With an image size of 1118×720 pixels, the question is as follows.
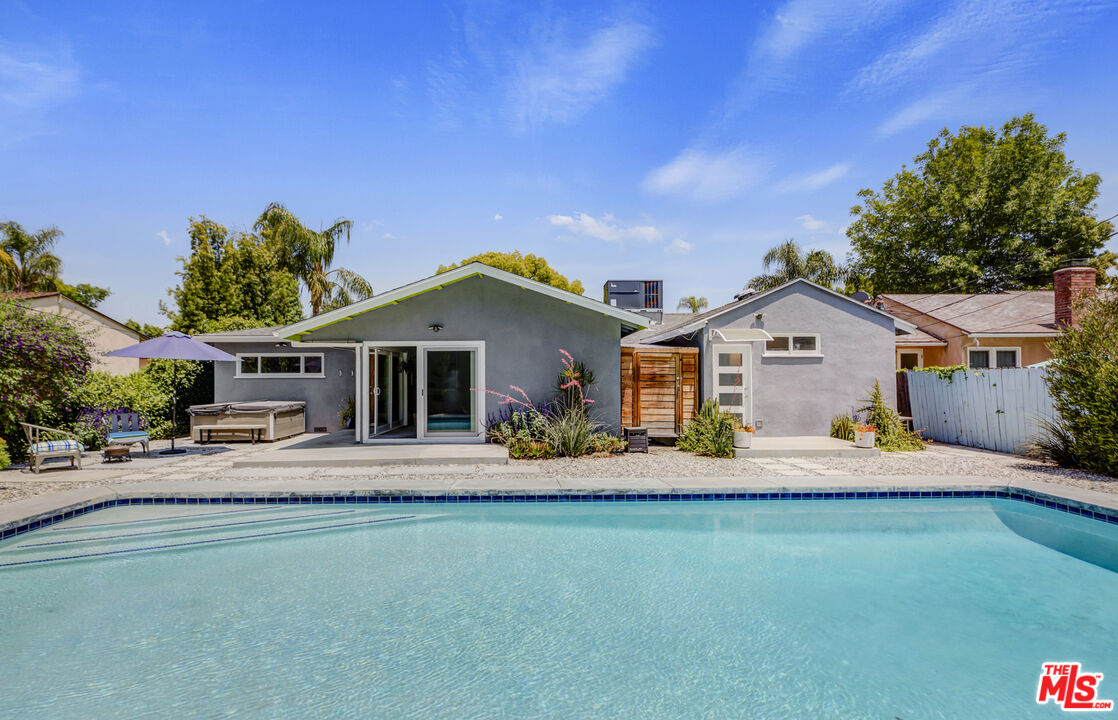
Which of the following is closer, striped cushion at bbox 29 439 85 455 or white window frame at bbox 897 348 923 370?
striped cushion at bbox 29 439 85 455

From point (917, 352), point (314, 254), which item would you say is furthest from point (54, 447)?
point (917, 352)

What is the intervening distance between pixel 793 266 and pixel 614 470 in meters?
24.5

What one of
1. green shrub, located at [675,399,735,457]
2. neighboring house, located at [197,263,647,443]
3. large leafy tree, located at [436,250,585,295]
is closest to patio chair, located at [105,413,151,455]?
neighboring house, located at [197,263,647,443]

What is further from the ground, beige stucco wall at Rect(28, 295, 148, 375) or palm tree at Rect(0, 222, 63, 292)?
palm tree at Rect(0, 222, 63, 292)

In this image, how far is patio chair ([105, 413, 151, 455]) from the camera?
35.5 ft

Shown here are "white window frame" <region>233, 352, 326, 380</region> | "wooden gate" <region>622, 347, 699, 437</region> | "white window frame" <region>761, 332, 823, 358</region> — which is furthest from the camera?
"white window frame" <region>233, 352, 326, 380</region>

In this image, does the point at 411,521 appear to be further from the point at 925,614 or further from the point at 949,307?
the point at 949,307

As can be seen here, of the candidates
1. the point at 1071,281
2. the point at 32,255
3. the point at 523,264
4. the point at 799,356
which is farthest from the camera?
the point at 32,255

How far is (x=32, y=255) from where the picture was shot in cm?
3344

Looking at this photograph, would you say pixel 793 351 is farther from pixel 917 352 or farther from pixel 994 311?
pixel 994 311

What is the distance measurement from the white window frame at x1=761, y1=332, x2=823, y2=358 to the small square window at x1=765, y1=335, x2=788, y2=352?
0.10ft

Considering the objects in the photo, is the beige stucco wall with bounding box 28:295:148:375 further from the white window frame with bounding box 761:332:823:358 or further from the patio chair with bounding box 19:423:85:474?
the white window frame with bounding box 761:332:823:358

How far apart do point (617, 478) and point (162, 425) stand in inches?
519

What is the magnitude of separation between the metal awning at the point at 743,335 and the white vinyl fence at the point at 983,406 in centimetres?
441
